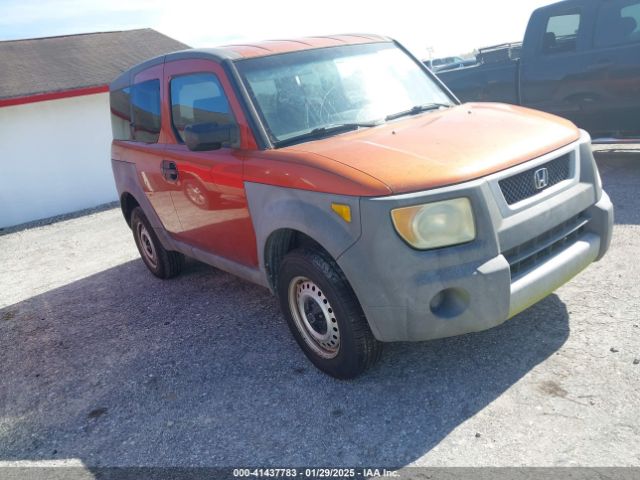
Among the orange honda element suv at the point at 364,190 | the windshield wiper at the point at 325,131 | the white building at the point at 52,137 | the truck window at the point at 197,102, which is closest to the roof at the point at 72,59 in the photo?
the white building at the point at 52,137

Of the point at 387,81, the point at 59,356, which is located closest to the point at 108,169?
the point at 59,356

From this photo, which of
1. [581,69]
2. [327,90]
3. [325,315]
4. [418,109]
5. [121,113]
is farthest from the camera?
[581,69]

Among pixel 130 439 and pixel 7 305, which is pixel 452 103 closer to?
pixel 130 439

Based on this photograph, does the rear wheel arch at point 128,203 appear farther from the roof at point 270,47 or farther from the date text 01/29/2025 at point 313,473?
the date text 01/29/2025 at point 313,473

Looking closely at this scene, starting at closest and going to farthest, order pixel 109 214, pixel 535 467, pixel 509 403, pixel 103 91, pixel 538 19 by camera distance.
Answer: pixel 535 467 < pixel 509 403 < pixel 538 19 < pixel 109 214 < pixel 103 91

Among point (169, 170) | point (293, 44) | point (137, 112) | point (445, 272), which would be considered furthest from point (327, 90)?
point (137, 112)

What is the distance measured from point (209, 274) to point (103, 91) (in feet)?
25.9

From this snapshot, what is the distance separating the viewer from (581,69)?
707 centimetres

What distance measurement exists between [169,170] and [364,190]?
7.58ft

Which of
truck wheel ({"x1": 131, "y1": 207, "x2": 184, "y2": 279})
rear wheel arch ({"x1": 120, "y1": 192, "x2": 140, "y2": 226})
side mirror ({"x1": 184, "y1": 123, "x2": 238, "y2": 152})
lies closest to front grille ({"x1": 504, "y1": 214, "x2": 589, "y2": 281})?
side mirror ({"x1": 184, "y1": 123, "x2": 238, "y2": 152})

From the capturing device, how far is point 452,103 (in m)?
4.55

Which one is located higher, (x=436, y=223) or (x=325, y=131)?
(x=325, y=131)

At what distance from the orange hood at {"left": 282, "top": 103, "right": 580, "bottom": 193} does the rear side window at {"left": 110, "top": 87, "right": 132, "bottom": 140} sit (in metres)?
2.67

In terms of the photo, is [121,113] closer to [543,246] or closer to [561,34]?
[543,246]
